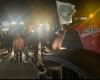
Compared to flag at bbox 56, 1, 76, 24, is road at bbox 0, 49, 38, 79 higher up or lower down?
lower down

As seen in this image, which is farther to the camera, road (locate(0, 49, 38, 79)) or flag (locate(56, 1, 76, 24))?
road (locate(0, 49, 38, 79))

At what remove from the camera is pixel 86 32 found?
309 inches

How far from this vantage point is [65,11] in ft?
34.2

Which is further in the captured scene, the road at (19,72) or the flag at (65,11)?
the road at (19,72)

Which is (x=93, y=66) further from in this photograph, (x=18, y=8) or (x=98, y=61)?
(x=18, y=8)

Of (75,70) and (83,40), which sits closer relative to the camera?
(75,70)

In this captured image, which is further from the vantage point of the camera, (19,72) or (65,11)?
(19,72)

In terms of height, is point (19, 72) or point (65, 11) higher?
point (65, 11)

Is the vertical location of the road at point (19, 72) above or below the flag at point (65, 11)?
below

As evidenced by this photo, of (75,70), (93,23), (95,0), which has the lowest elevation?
(75,70)

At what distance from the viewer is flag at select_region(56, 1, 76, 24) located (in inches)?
397

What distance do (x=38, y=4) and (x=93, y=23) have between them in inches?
1405

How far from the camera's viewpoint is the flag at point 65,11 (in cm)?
1008

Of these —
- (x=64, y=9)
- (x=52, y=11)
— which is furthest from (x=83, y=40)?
(x=52, y=11)
